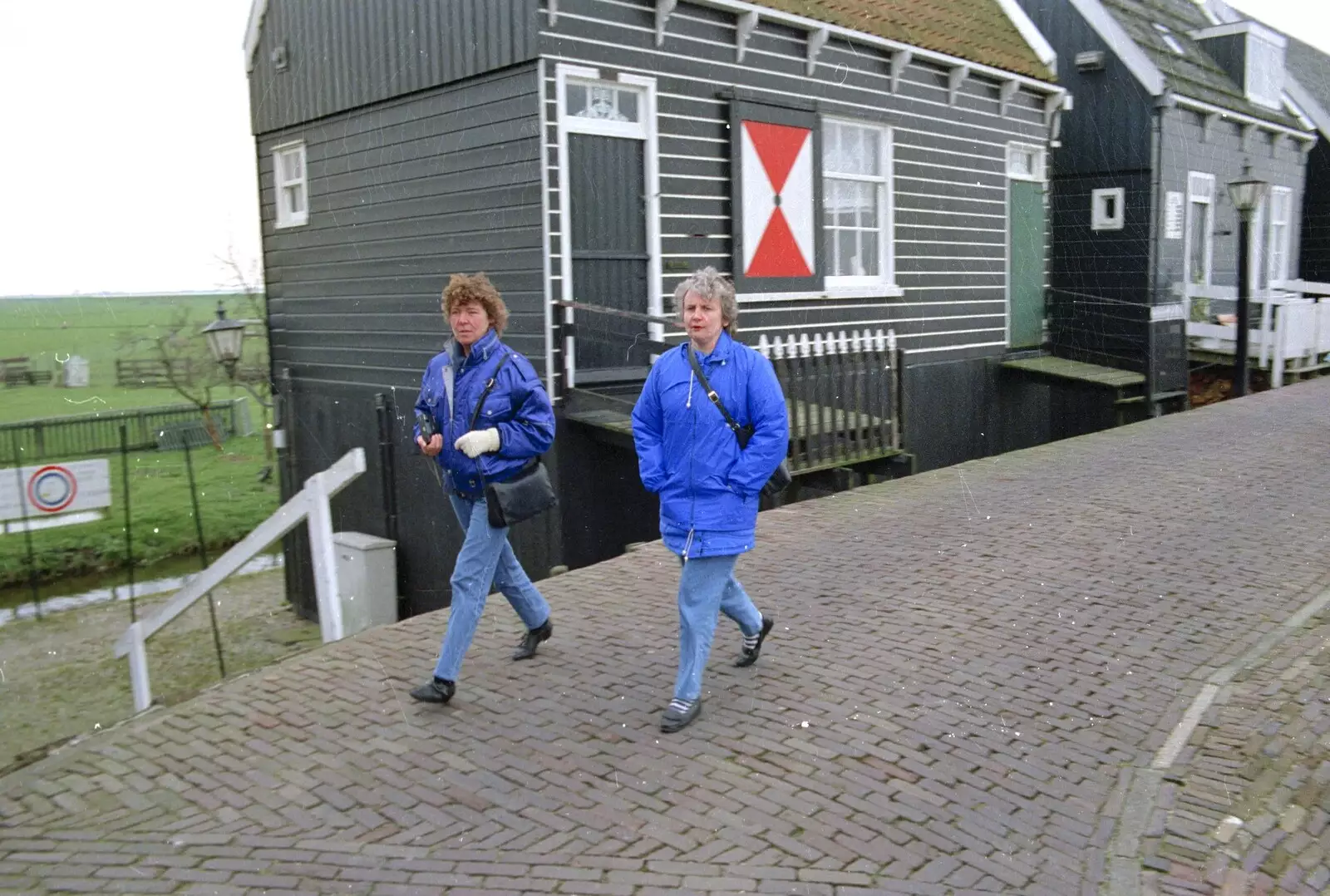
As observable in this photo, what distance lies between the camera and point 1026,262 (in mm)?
16781

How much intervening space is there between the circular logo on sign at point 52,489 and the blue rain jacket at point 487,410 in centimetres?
1063

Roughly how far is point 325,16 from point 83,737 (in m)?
9.42

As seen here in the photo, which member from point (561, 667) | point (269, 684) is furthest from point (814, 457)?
point (269, 684)

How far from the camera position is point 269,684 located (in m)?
5.78

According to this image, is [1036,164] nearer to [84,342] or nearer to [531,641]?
[531,641]

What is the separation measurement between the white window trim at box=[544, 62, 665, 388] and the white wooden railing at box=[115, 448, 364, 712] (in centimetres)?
338

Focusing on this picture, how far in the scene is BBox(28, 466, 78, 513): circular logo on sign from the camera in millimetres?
14000

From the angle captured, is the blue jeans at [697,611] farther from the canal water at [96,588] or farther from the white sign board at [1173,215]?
the canal water at [96,588]

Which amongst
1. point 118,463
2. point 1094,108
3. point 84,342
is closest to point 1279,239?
point 1094,108

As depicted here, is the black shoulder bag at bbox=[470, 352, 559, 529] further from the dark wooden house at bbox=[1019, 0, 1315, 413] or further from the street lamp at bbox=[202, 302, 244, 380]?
the dark wooden house at bbox=[1019, 0, 1315, 413]

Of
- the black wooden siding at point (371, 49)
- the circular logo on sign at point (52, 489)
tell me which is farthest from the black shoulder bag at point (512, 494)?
the circular logo on sign at point (52, 489)

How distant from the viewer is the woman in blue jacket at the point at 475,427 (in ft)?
17.2

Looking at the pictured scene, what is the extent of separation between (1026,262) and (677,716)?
1346 centimetres

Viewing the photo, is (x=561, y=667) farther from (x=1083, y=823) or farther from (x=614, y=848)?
(x=1083, y=823)
